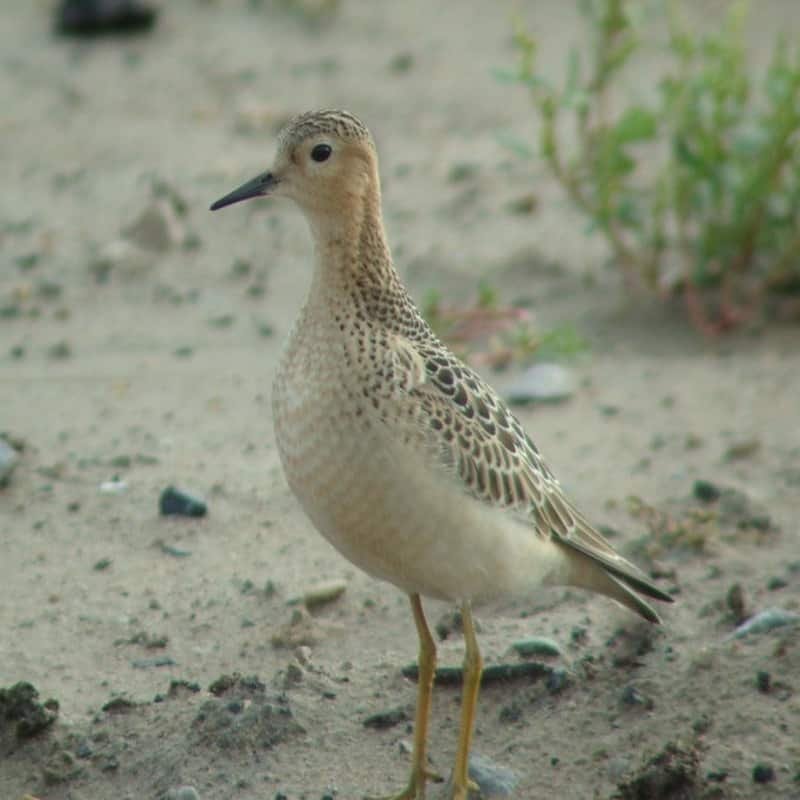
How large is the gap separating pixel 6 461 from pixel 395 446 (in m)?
2.77

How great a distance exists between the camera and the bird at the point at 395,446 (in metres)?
4.99

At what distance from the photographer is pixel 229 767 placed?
17.6ft

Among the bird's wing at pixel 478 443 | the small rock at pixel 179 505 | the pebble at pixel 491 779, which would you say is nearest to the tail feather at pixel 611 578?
the bird's wing at pixel 478 443

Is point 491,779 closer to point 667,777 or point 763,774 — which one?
point 667,777

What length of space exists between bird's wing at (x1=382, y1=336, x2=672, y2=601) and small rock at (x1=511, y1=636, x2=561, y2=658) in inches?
17.8

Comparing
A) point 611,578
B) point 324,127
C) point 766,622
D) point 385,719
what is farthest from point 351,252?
point 766,622

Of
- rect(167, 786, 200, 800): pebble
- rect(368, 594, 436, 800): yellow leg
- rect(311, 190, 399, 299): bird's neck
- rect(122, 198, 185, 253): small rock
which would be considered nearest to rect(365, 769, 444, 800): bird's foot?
rect(368, 594, 436, 800): yellow leg

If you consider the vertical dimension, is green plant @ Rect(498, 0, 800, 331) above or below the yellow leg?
above

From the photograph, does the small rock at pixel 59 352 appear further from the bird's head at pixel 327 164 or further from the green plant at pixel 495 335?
the bird's head at pixel 327 164

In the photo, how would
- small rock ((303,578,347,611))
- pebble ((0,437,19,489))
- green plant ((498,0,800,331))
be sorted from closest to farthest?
small rock ((303,578,347,611)) < pebble ((0,437,19,489)) < green plant ((498,0,800,331))

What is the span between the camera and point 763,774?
5051 millimetres

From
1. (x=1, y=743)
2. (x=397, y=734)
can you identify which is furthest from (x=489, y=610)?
(x=1, y=743)

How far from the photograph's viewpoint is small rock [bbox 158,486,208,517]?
707 cm

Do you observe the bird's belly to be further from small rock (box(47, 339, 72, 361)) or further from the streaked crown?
small rock (box(47, 339, 72, 361))
